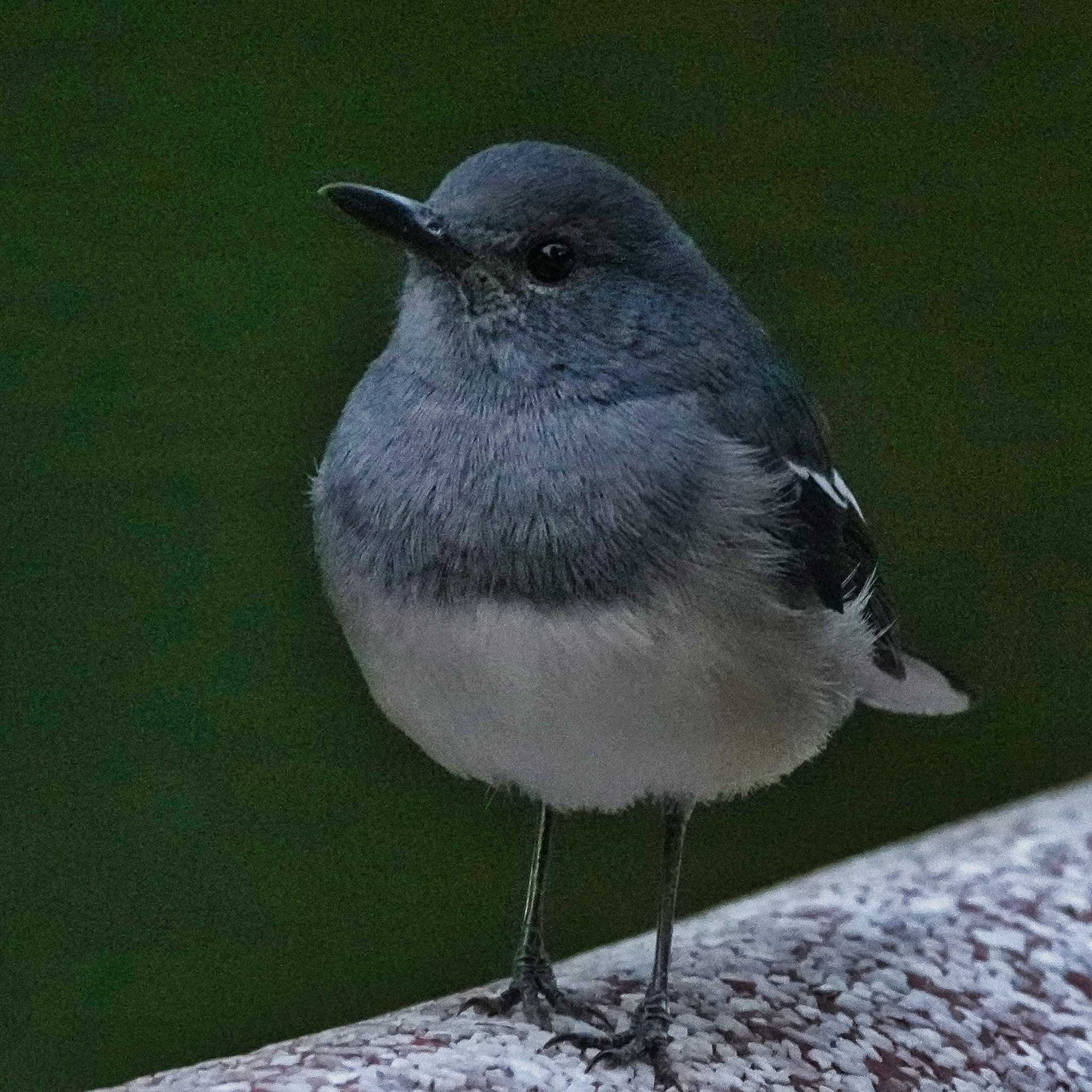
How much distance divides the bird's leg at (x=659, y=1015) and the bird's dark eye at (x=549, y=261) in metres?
0.53

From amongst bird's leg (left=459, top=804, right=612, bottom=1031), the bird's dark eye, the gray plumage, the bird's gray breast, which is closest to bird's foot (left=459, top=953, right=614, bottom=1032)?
bird's leg (left=459, top=804, right=612, bottom=1031)

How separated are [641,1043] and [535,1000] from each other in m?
0.17

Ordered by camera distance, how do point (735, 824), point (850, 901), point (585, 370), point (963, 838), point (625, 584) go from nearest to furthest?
point (625, 584) < point (585, 370) < point (850, 901) < point (963, 838) < point (735, 824)

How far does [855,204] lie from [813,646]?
4.18 ft

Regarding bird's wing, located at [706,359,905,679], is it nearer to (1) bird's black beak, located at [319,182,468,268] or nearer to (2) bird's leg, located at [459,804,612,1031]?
(1) bird's black beak, located at [319,182,468,268]

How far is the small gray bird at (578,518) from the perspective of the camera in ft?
5.46

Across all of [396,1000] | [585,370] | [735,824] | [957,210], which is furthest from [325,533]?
[957,210]

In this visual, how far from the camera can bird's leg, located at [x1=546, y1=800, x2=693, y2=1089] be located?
67.1 inches

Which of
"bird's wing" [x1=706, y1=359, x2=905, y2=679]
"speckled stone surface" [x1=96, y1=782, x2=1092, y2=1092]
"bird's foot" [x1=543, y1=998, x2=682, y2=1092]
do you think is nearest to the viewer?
"speckled stone surface" [x1=96, y1=782, x2=1092, y2=1092]

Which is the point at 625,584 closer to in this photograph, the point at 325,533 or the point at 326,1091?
the point at 325,533

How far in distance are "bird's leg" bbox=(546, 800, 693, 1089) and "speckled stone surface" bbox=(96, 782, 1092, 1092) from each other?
0.02m

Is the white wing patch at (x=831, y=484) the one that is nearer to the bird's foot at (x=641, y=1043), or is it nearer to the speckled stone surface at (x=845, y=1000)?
the speckled stone surface at (x=845, y=1000)

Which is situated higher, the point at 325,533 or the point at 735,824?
the point at 325,533

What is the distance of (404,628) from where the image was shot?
170cm
